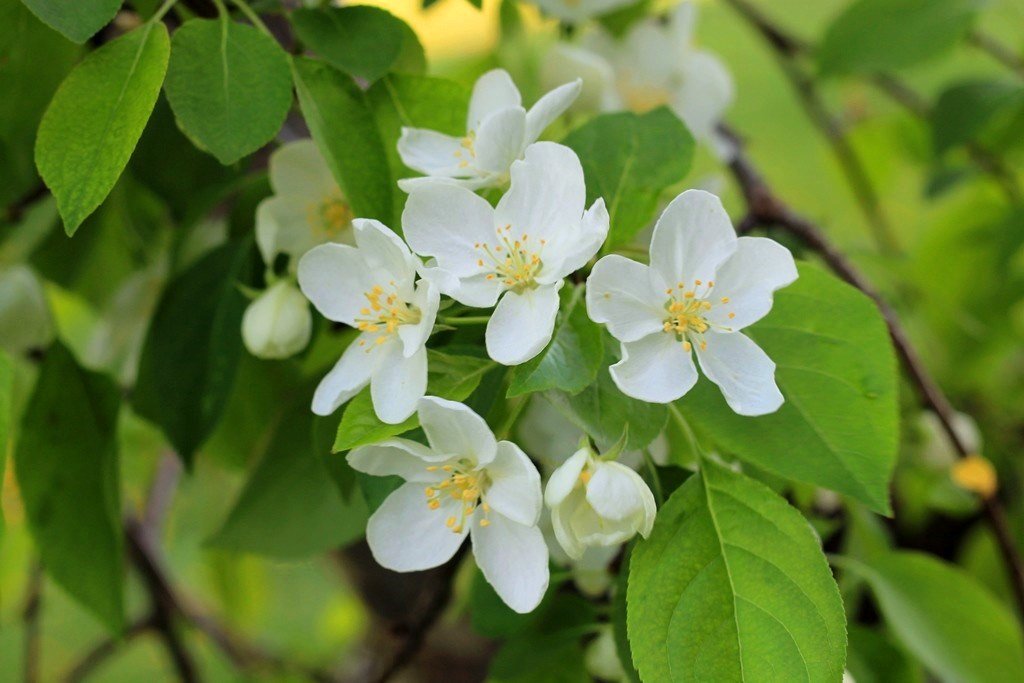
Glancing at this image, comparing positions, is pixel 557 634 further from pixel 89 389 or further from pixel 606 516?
pixel 89 389

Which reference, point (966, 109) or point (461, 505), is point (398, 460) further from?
point (966, 109)

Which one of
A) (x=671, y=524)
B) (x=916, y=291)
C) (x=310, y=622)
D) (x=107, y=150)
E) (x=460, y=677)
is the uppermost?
(x=107, y=150)

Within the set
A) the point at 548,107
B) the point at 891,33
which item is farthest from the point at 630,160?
the point at 891,33

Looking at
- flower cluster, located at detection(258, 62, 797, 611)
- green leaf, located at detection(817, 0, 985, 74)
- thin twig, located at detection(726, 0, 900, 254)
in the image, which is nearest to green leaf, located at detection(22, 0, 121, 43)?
flower cluster, located at detection(258, 62, 797, 611)

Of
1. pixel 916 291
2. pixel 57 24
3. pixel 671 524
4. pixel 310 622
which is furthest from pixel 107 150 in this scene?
pixel 310 622

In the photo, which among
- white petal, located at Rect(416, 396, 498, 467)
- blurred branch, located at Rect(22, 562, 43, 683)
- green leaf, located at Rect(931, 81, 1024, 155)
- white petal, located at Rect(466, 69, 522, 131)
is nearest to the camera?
white petal, located at Rect(416, 396, 498, 467)

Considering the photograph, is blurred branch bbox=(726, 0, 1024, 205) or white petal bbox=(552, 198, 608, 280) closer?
white petal bbox=(552, 198, 608, 280)

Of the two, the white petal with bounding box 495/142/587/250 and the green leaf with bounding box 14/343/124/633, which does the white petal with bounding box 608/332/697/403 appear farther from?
the green leaf with bounding box 14/343/124/633
